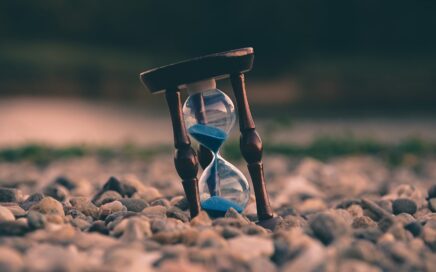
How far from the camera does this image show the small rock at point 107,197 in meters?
3.48

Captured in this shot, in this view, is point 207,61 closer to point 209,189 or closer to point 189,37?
point 209,189

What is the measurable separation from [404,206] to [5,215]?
180cm

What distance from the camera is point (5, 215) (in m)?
2.85

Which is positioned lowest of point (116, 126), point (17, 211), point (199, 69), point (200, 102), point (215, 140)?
point (116, 126)

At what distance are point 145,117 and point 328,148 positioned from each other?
19.5 ft

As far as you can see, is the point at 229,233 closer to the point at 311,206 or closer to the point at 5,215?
the point at 5,215

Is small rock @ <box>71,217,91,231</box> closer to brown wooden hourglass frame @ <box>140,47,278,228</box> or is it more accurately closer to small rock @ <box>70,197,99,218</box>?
small rock @ <box>70,197,99,218</box>

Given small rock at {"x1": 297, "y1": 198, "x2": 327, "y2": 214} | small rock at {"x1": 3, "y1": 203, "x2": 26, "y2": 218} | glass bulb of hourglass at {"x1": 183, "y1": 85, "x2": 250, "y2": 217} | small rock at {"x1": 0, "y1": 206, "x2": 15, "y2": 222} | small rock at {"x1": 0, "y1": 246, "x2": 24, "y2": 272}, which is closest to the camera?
small rock at {"x1": 0, "y1": 246, "x2": 24, "y2": 272}

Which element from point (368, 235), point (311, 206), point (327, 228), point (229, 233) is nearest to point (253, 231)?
point (229, 233)

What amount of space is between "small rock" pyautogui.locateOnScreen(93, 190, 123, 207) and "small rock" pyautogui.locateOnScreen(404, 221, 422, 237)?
51.5 inches

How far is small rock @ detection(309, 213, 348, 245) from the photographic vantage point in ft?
8.67

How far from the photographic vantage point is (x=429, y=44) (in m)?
21.7

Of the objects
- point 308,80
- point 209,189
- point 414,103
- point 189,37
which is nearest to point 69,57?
point 189,37

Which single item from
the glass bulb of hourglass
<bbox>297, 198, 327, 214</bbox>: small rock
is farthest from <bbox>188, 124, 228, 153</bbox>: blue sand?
<bbox>297, 198, 327, 214</bbox>: small rock
